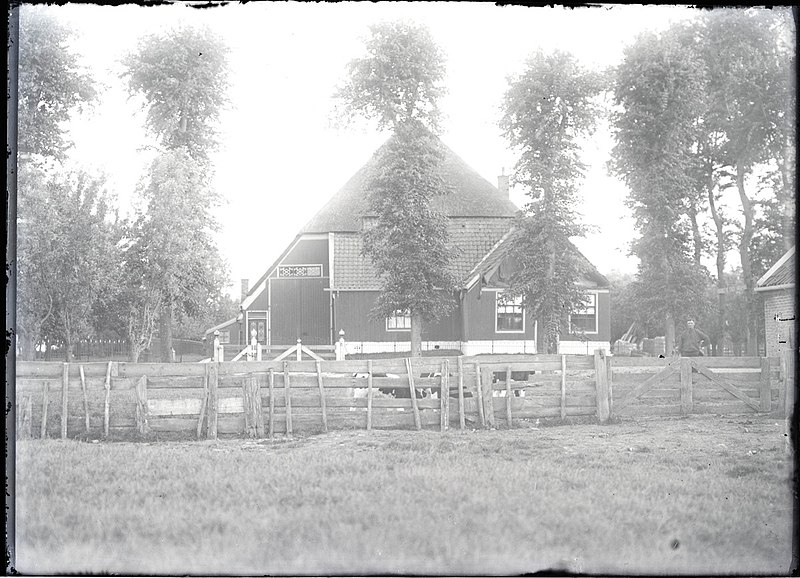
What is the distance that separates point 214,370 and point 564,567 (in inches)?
338

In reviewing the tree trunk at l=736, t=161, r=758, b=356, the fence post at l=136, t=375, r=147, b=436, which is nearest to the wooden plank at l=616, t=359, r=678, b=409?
the fence post at l=136, t=375, r=147, b=436

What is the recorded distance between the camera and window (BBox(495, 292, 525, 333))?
34.2 meters

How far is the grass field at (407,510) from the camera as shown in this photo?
667 centimetres

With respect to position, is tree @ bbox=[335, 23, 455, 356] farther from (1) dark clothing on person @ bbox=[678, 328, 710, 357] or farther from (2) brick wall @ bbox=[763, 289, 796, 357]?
(2) brick wall @ bbox=[763, 289, 796, 357]

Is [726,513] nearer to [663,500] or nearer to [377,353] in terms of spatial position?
[663,500]

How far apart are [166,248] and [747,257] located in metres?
24.6

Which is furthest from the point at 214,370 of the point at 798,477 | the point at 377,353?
the point at 377,353

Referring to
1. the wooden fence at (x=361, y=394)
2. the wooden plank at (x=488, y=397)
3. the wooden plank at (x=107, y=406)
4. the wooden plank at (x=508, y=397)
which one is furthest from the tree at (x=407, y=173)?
the wooden plank at (x=107, y=406)

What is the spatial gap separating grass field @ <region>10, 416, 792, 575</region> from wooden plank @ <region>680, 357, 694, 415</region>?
3235mm

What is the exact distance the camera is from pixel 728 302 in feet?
109

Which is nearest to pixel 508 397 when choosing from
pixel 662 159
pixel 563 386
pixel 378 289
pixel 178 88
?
pixel 563 386

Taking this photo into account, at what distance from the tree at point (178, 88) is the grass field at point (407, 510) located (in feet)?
55.6

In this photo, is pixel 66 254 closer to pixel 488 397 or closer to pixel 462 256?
pixel 488 397

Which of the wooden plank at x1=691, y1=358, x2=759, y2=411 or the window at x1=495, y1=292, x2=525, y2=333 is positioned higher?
the window at x1=495, y1=292, x2=525, y2=333
